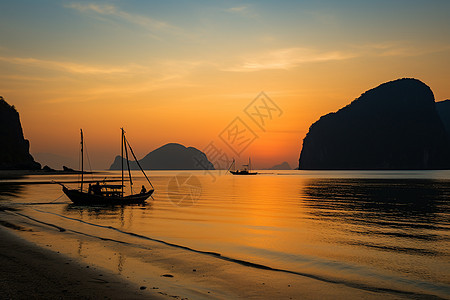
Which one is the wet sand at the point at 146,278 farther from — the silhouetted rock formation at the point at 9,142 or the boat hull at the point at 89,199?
the silhouetted rock formation at the point at 9,142

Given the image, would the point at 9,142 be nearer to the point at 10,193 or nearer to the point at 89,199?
the point at 10,193

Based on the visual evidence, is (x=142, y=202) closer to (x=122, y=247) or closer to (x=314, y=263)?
(x=122, y=247)

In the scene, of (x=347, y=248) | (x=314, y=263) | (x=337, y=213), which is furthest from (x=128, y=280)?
(x=337, y=213)

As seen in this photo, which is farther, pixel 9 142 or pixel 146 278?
pixel 9 142

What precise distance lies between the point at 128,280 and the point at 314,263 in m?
10.1

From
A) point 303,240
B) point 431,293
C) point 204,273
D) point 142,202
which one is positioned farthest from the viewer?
point 142,202

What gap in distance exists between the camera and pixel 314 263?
19.6 metres

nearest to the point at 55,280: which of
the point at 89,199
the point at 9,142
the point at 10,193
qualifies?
the point at 89,199

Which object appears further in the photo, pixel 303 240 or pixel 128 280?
pixel 303 240

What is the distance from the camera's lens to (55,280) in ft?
46.2

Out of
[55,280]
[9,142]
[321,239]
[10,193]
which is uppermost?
[9,142]

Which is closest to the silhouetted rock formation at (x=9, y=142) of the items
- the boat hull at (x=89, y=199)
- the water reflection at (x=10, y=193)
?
the water reflection at (x=10, y=193)

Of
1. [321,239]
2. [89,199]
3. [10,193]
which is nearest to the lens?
[321,239]

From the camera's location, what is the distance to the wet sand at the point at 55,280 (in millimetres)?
12492
